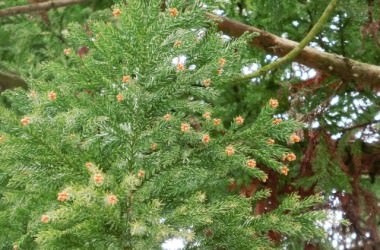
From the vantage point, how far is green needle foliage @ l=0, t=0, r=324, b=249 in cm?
216

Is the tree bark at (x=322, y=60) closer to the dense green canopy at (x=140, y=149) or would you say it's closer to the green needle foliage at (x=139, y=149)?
the dense green canopy at (x=140, y=149)

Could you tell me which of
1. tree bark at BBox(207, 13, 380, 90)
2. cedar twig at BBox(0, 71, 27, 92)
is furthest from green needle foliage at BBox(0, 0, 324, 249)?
cedar twig at BBox(0, 71, 27, 92)

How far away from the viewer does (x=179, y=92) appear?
2428 millimetres

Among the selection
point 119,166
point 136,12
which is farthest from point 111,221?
point 136,12

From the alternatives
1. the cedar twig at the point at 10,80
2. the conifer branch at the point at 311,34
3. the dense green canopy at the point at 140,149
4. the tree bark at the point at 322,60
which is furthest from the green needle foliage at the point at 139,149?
the cedar twig at the point at 10,80

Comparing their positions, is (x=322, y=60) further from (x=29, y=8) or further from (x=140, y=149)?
(x=140, y=149)

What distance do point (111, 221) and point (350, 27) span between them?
3.03m

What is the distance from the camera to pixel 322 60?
163 inches

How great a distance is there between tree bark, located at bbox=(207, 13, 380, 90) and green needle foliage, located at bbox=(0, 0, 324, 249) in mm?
1631

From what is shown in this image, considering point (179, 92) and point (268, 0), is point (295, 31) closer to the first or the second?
point (268, 0)

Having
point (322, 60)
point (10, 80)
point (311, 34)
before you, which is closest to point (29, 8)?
point (10, 80)

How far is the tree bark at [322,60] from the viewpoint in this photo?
4007mm

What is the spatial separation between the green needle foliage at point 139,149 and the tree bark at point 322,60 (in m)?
1.63

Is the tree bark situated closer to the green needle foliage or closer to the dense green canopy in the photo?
the dense green canopy
